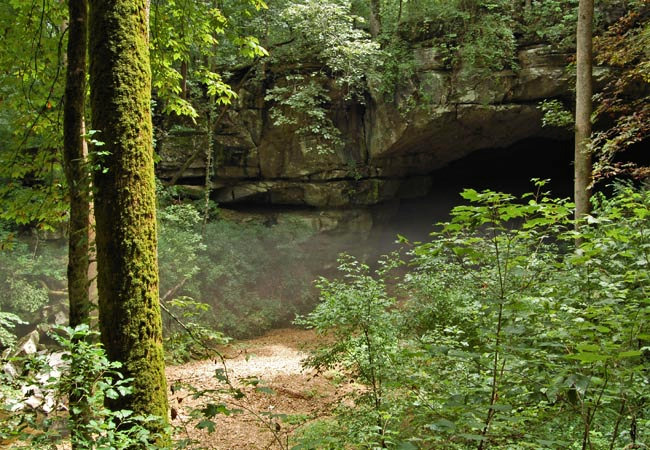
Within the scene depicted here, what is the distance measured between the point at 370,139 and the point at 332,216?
2.73 meters

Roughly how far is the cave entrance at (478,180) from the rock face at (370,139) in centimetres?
128

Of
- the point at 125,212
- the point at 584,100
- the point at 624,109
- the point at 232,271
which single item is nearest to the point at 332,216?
the point at 232,271

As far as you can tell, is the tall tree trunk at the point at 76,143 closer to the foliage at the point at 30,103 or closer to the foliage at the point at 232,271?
the foliage at the point at 30,103

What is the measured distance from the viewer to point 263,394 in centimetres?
694

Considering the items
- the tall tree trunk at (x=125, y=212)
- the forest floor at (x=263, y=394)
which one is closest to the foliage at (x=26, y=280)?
the forest floor at (x=263, y=394)

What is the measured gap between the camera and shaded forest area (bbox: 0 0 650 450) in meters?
2.11

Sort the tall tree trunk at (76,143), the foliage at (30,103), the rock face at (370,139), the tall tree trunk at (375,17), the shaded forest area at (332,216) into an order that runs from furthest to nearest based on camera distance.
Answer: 1. the tall tree trunk at (375,17)
2. the rock face at (370,139)
3. the foliage at (30,103)
4. the tall tree trunk at (76,143)
5. the shaded forest area at (332,216)

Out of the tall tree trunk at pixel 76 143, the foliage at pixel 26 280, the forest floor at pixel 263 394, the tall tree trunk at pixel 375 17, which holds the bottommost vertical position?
the forest floor at pixel 263 394

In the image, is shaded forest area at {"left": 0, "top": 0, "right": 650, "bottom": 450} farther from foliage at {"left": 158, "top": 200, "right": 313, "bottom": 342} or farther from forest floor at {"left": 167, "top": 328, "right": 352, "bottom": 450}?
forest floor at {"left": 167, "top": 328, "right": 352, "bottom": 450}

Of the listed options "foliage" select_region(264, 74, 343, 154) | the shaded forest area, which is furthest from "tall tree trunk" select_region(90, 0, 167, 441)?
"foliage" select_region(264, 74, 343, 154)

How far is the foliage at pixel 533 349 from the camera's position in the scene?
6.00 feet

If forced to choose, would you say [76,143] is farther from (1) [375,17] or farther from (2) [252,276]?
(1) [375,17]

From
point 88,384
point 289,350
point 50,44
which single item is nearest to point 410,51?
point 289,350

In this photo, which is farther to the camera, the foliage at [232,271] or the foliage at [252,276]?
the foliage at [252,276]
